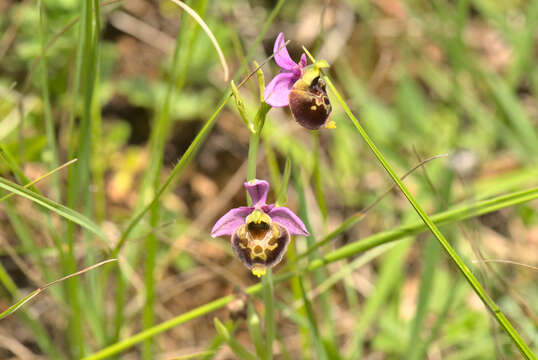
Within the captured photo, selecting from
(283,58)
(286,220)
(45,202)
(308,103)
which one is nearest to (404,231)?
(286,220)

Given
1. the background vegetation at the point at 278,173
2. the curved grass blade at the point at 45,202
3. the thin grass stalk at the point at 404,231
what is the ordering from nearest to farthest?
the curved grass blade at the point at 45,202
the thin grass stalk at the point at 404,231
the background vegetation at the point at 278,173

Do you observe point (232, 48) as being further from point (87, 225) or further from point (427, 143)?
point (87, 225)

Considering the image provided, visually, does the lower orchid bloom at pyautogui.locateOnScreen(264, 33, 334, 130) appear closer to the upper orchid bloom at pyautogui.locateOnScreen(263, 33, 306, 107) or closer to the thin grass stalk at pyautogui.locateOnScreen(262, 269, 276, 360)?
the upper orchid bloom at pyautogui.locateOnScreen(263, 33, 306, 107)

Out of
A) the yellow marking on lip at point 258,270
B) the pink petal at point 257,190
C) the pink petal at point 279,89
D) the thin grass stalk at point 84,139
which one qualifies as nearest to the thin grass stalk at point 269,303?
the yellow marking on lip at point 258,270

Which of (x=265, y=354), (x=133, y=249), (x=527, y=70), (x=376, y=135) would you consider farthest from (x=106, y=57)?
(x=527, y=70)

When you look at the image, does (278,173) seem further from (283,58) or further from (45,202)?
(45,202)

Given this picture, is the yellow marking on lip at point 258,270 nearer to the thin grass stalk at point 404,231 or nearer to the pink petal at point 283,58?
the thin grass stalk at point 404,231

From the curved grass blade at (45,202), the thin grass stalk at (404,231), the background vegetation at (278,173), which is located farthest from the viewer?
the background vegetation at (278,173)
